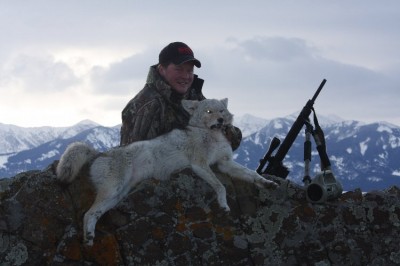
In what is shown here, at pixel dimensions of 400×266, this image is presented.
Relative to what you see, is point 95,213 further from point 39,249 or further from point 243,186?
point 243,186

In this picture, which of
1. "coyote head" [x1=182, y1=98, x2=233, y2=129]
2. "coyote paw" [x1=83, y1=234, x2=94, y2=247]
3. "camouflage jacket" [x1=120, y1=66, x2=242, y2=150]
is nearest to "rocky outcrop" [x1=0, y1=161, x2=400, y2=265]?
"coyote paw" [x1=83, y1=234, x2=94, y2=247]

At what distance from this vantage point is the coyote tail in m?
8.04

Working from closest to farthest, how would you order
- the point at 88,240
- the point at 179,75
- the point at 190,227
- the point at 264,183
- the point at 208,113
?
the point at 88,240
the point at 190,227
the point at 264,183
the point at 208,113
the point at 179,75

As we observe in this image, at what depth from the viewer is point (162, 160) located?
8633mm

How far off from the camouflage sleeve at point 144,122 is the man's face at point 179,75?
56cm

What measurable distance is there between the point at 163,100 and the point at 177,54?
864mm

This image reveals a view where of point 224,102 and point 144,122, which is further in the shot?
point 224,102

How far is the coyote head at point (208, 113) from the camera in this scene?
31.1 feet

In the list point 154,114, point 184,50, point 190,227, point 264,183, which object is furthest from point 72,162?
point 184,50

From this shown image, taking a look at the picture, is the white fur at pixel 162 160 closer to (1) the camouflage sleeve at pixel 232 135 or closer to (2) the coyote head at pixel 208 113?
(2) the coyote head at pixel 208 113

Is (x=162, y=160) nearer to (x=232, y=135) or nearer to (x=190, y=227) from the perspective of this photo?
(x=190, y=227)

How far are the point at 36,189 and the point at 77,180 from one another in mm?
581

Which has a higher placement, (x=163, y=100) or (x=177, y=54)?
(x=177, y=54)

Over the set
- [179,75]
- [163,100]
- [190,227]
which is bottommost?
[190,227]
